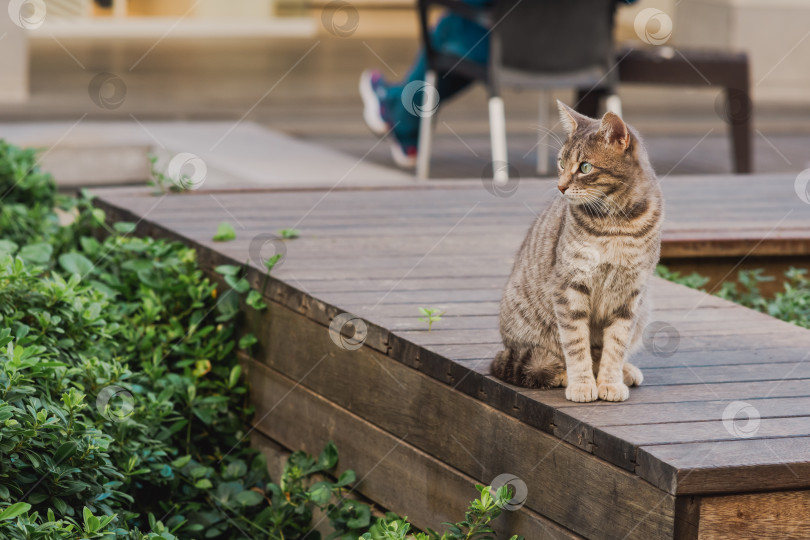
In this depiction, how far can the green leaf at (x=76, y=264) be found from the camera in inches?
149

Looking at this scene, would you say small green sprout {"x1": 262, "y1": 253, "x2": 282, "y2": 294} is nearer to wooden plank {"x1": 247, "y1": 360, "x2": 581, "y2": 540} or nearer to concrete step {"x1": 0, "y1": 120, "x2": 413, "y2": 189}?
wooden plank {"x1": 247, "y1": 360, "x2": 581, "y2": 540}

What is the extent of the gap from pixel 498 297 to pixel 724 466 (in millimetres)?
1334

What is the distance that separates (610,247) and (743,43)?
11.0m

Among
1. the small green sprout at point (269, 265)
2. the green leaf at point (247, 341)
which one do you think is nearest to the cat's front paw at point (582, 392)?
the small green sprout at point (269, 265)

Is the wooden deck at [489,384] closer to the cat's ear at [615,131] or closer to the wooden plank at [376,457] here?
the wooden plank at [376,457]

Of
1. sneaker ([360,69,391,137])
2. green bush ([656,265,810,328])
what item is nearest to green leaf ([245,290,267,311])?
green bush ([656,265,810,328])

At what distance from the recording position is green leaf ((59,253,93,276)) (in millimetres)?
3785

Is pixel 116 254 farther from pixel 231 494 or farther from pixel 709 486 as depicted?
pixel 709 486

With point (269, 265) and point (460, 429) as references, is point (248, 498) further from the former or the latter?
point (460, 429)

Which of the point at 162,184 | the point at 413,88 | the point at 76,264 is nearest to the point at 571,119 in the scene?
the point at 76,264

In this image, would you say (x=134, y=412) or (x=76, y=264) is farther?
(x=76, y=264)

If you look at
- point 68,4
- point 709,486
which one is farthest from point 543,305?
point 68,4

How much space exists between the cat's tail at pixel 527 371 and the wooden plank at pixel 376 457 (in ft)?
0.89

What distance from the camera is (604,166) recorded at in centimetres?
238
